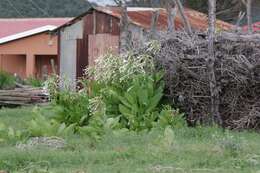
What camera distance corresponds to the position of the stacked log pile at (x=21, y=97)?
21.1 metres

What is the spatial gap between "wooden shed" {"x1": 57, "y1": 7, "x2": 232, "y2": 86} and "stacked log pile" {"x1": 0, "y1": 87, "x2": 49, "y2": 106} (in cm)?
101

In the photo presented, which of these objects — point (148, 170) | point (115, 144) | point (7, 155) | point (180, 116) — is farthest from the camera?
point (180, 116)

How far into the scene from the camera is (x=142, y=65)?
12.3m

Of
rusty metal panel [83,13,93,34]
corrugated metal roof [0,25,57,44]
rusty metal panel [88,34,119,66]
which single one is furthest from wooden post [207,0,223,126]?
corrugated metal roof [0,25,57,44]

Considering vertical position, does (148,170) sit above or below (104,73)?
below

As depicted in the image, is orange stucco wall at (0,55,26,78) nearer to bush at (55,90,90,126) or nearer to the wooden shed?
the wooden shed

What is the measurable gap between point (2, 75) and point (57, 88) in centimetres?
1152

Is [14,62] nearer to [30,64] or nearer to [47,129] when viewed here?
[30,64]

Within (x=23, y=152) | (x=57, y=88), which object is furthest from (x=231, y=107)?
(x=23, y=152)

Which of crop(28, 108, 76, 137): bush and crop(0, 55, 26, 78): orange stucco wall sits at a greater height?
crop(0, 55, 26, 78): orange stucco wall

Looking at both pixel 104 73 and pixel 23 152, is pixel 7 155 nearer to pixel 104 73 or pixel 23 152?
pixel 23 152

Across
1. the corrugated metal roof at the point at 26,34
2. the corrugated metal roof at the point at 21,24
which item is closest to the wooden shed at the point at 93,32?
the corrugated metal roof at the point at 26,34

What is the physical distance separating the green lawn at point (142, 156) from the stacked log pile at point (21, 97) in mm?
11315

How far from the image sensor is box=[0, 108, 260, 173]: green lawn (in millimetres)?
7707
